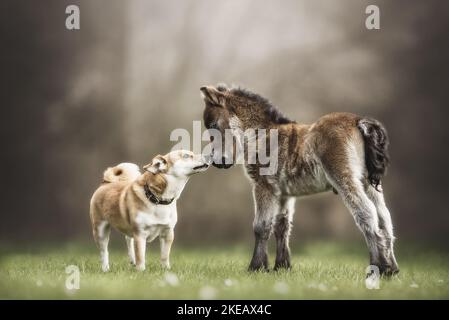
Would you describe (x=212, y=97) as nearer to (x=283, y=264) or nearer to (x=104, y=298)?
(x=283, y=264)

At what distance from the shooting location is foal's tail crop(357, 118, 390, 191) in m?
6.96

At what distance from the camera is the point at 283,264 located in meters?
7.96

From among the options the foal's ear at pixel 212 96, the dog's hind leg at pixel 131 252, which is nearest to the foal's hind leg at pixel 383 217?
the foal's ear at pixel 212 96

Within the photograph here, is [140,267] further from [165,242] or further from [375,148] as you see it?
[375,148]

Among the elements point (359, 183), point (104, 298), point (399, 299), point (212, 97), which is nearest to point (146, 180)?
point (212, 97)

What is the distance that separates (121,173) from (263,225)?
2.22m

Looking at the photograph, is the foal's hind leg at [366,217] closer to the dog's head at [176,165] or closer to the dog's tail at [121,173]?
the dog's head at [176,165]

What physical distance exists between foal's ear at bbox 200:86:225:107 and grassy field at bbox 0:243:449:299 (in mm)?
2130

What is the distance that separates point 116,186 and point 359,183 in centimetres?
318

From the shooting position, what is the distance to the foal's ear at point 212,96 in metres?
7.82

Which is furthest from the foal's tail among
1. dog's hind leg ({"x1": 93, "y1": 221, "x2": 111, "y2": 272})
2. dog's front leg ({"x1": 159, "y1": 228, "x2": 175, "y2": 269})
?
dog's hind leg ({"x1": 93, "y1": 221, "x2": 111, "y2": 272})

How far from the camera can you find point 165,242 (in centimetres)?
781

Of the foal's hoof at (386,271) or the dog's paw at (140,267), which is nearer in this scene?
the foal's hoof at (386,271)

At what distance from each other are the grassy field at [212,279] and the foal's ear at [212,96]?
2130 mm
